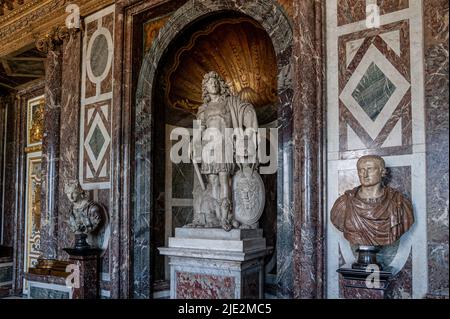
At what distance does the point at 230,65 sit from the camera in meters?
6.54

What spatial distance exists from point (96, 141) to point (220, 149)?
2.07 meters

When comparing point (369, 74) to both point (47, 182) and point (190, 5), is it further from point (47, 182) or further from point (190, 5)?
point (47, 182)

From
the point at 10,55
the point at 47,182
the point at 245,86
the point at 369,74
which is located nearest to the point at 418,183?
the point at 369,74

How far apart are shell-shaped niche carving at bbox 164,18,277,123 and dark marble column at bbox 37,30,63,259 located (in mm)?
1906

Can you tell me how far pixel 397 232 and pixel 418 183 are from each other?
475mm

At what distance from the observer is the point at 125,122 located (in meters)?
6.09

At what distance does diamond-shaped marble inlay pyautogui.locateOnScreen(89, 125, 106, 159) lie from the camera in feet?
21.0

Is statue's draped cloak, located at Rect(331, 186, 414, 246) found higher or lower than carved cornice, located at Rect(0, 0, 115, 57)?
lower

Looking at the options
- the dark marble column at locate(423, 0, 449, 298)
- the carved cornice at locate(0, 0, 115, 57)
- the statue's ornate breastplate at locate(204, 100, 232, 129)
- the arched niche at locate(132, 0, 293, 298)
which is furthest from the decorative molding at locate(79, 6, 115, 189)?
the dark marble column at locate(423, 0, 449, 298)

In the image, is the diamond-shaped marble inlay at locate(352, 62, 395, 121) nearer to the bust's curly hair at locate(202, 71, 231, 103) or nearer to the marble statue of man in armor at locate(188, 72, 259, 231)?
the marble statue of man in armor at locate(188, 72, 259, 231)

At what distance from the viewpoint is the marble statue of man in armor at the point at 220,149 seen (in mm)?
5406

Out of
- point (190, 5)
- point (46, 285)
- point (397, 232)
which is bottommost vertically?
point (46, 285)

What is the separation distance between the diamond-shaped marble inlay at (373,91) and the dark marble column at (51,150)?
4.70 metres

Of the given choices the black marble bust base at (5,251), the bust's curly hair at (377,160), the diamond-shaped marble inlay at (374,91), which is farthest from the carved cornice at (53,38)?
the bust's curly hair at (377,160)
